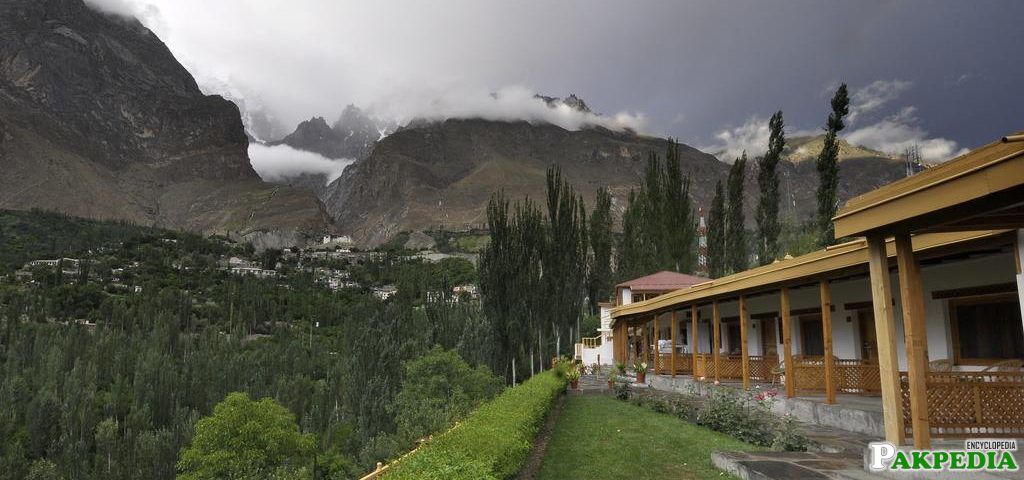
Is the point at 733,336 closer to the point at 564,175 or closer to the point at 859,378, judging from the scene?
the point at 859,378

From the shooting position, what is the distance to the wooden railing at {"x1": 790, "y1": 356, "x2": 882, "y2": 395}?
10.3 m

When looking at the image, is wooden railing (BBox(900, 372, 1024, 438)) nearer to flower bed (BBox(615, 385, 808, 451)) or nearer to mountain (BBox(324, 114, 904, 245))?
flower bed (BBox(615, 385, 808, 451))

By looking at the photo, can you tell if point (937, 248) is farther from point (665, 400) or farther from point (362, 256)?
point (362, 256)

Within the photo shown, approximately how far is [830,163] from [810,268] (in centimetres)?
1999

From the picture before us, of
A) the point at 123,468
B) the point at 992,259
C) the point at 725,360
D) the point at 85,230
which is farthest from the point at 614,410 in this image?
the point at 85,230

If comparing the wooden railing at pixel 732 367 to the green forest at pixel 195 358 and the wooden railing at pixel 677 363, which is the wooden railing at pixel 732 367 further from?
the green forest at pixel 195 358

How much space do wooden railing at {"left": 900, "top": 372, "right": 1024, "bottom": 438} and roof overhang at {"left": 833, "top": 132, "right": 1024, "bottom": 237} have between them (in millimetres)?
1581

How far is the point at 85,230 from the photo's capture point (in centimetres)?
13025

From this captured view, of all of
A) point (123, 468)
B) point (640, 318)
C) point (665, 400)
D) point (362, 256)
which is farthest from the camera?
point (362, 256)

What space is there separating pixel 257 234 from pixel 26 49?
359 feet

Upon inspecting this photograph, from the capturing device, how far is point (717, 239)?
127ft

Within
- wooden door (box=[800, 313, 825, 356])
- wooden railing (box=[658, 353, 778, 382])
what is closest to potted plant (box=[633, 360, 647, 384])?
wooden railing (box=[658, 353, 778, 382])

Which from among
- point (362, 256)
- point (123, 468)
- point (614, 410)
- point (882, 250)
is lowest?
point (123, 468)

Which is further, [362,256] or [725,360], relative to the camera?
[362,256]
